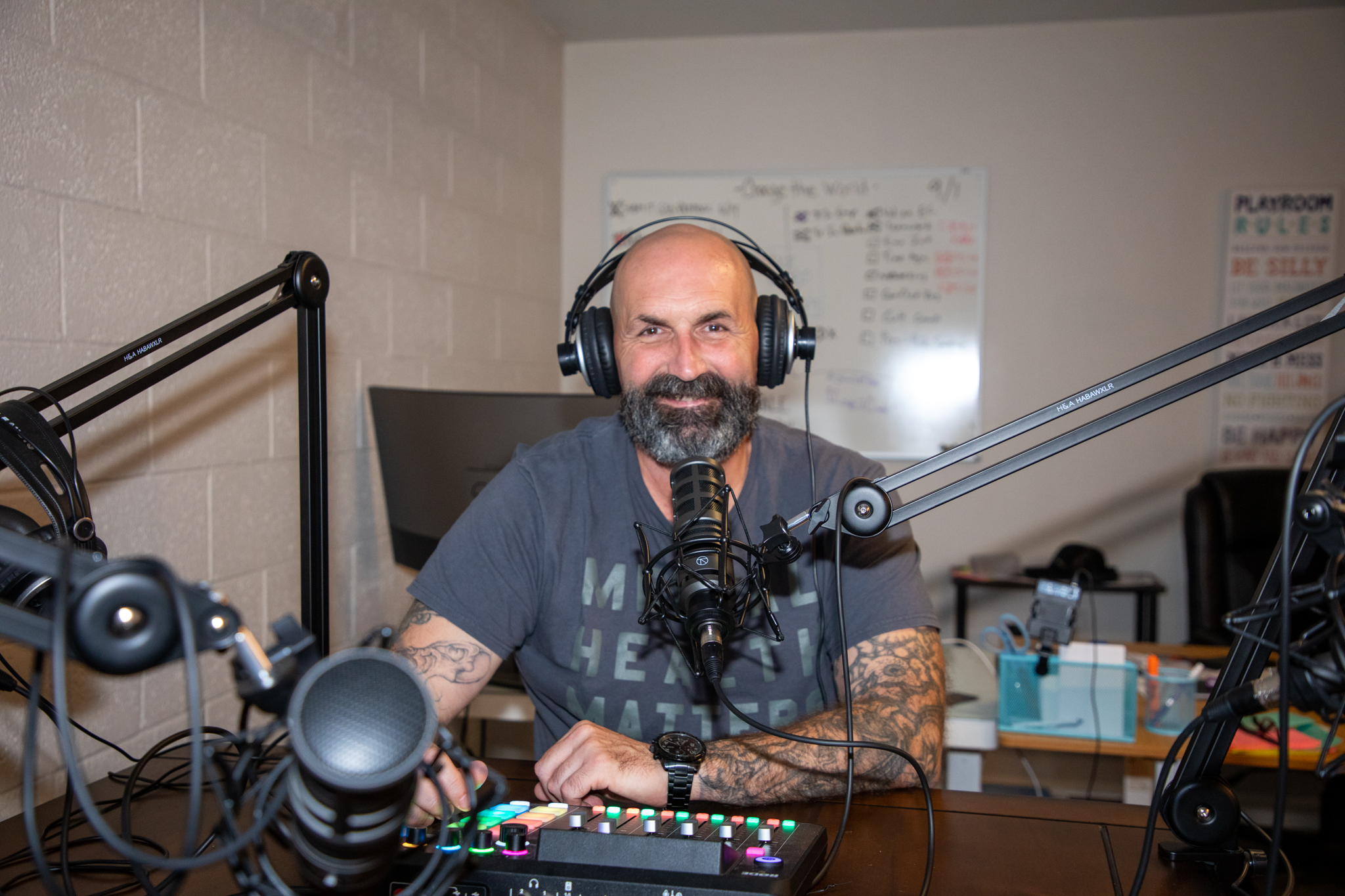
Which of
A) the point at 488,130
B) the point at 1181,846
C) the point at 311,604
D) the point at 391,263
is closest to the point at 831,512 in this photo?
the point at 1181,846

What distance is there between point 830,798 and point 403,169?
185cm

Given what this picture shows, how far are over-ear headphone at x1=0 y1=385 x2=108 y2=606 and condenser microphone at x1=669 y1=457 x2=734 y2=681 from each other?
468 mm

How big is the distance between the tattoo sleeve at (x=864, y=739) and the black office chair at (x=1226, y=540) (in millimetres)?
1845

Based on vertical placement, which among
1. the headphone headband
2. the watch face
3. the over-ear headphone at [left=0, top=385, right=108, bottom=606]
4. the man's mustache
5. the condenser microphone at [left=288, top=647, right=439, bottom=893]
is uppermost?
the headphone headband

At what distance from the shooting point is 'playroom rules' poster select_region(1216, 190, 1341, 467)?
10.4ft

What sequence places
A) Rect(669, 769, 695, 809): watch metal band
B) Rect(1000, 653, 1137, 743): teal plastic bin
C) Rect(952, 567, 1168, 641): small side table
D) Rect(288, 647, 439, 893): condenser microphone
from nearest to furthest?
Rect(288, 647, 439, 893): condenser microphone → Rect(669, 769, 695, 809): watch metal band → Rect(1000, 653, 1137, 743): teal plastic bin → Rect(952, 567, 1168, 641): small side table

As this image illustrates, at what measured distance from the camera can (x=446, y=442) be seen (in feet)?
5.78

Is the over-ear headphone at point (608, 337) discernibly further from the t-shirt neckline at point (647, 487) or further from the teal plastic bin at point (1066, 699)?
the teal plastic bin at point (1066, 699)

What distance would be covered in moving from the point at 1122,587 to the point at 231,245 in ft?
8.61

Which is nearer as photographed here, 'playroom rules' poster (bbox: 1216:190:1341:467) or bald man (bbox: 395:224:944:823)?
bald man (bbox: 395:224:944:823)

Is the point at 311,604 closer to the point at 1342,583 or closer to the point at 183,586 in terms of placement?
the point at 183,586

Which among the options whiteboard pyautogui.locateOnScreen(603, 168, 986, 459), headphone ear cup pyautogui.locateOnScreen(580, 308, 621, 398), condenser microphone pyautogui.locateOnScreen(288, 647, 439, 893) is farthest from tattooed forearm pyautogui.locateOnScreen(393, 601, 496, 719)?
whiteboard pyautogui.locateOnScreen(603, 168, 986, 459)

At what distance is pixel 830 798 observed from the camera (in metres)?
1.02

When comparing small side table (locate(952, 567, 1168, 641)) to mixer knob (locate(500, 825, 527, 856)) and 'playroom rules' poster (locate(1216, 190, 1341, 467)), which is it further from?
mixer knob (locate(500, 825, 527, 856))
